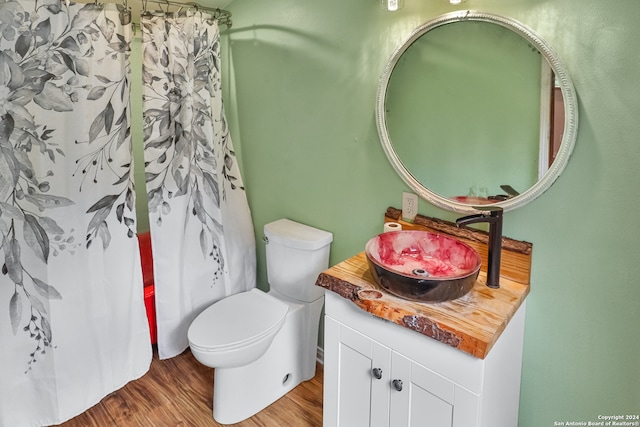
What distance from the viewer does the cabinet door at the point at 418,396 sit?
48.2 inches

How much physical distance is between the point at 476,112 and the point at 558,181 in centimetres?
37

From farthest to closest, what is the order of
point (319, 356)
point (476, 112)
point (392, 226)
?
point (319, 356), point (392, 226), point (476, 112)

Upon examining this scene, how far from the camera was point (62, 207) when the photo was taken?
70.8 inches

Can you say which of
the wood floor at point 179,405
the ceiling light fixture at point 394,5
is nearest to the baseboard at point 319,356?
the wood floor at point 179,405

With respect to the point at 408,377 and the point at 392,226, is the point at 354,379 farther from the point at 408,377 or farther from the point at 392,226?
the point at 392,226

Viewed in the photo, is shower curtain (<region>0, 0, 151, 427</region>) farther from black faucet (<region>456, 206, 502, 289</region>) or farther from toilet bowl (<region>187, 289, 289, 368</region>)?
black faucet (<region>456, 206, 502, 289</region>)

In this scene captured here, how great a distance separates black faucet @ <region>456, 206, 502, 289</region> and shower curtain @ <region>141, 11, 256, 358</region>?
1504 millimetres

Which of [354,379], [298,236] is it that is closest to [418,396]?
[354,379]

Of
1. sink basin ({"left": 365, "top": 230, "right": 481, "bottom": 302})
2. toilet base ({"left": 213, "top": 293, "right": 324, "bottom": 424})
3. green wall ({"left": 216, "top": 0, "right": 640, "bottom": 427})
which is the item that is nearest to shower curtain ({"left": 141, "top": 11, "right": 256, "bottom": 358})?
green wall ({"left": 216, "top": 0, "right": 640, "bottom": 427})

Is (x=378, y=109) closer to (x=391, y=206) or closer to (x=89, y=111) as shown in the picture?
(x=391, y=206)

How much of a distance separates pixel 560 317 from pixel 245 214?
1.77 m

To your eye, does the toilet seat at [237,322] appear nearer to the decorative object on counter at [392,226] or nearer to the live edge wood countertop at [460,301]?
the live edge wood countertop at [460,301]

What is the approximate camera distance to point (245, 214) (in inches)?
101

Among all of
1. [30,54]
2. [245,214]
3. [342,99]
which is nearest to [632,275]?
[342,99]
